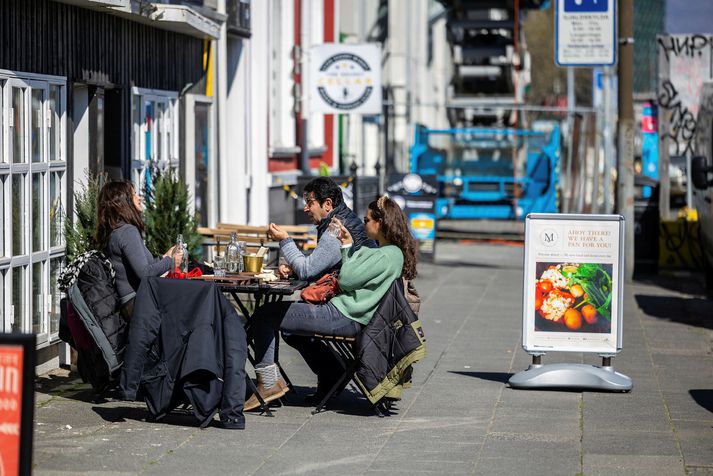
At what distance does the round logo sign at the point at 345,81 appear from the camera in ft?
58.4

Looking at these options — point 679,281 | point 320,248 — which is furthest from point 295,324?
point 679,281

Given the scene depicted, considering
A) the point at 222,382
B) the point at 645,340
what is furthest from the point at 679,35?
the point at 222,382

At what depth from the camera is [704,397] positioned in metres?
9.39

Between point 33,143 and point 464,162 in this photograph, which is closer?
point 33,143

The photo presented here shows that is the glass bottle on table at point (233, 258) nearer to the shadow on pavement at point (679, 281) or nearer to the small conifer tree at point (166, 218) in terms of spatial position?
the small conifer tree at point (166, 218)

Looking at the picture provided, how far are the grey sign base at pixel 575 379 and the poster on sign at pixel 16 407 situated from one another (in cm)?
525

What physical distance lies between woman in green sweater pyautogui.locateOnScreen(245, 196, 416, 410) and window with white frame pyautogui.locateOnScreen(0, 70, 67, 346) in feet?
6.27

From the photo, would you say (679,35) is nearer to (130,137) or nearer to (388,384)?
(130,137)

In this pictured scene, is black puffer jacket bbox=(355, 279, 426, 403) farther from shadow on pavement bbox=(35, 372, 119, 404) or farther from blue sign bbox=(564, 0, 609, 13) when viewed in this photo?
blue sign bbox=(564, 0, 609, 13)

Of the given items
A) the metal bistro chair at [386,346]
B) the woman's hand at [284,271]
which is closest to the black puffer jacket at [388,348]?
the metal bistro chair at [386,346]

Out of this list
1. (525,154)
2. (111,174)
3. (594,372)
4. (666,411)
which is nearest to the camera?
(666,411)

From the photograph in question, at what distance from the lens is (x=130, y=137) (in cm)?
1179

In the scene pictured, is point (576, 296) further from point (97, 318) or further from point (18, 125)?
point (18, 125)

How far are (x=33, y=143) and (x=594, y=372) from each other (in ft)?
14.1
